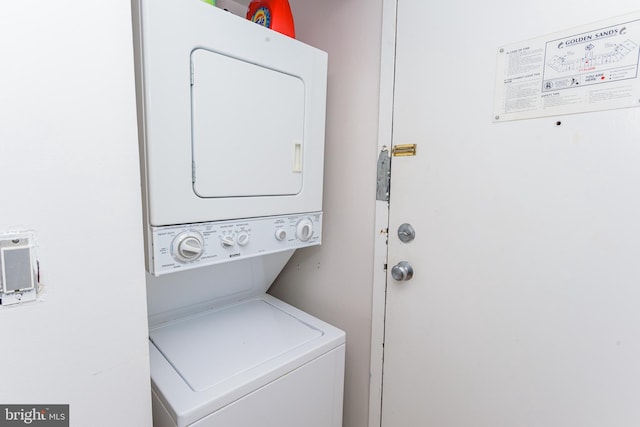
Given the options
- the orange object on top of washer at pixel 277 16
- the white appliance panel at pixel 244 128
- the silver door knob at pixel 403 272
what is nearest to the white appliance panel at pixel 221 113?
the white appliance panel at pixel 244 128

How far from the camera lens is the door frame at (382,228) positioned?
5.08 ft

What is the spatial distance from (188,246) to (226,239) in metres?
0.17

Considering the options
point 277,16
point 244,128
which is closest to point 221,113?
point 244,128

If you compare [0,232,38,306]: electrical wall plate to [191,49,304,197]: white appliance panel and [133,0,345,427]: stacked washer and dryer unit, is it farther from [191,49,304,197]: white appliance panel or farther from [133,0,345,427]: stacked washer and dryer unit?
[191,49,304,197]: white appliance panel

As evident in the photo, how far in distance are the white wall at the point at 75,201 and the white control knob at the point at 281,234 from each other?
673 mm

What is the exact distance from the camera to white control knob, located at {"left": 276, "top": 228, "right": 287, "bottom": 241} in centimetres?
156

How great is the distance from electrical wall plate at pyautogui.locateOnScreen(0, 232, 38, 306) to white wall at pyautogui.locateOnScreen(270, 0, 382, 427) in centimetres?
137

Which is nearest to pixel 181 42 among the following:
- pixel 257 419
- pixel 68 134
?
pixel 68 134

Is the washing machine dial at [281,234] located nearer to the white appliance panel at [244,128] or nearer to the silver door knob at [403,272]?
the white appliance panel at [244,128]

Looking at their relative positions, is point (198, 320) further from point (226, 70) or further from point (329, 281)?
point (226, 70)

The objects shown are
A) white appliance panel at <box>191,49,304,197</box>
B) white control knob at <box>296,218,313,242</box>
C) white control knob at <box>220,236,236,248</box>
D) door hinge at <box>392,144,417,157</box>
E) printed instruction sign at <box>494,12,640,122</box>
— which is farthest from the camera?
white control knob at <box>296,218,313,242</box>

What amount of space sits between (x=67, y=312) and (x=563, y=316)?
1607mm

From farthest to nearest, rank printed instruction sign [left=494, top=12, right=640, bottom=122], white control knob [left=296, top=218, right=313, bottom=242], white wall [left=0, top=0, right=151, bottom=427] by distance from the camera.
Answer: white control knob [left=296, top=218, right=313, bottom=242] → printed instruction sign [left=494, top=12, right=640, bottom=122] → white wall [left=0, top=0, right=151, bottom=427]

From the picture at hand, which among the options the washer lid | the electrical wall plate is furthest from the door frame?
the electrical wall plate
